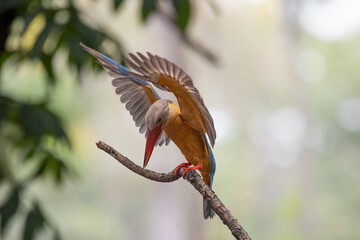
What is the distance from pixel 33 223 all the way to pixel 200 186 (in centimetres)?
87

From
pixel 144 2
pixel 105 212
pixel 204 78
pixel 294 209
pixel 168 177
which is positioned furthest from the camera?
pixel 105 212

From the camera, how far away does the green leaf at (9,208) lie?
1162mm

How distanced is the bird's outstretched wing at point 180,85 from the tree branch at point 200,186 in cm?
4

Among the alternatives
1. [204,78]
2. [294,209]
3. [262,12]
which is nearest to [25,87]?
[204,78]

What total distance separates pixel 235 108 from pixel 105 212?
6.59ft

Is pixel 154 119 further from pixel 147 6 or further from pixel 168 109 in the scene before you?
pixel 147 6

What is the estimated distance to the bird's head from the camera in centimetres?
45

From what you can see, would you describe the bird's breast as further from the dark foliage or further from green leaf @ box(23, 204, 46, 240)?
green leaf @ box(23, 204, 46, 240)

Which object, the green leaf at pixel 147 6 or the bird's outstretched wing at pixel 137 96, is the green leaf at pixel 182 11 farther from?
the bird's outstretched wing at pixel 137 96

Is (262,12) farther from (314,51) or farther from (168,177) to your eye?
(168,177)

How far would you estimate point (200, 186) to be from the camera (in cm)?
44

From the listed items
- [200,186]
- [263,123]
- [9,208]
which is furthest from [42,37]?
[263,123]

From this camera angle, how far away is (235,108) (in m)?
4.50

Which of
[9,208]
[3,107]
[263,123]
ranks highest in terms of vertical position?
[263,123]
